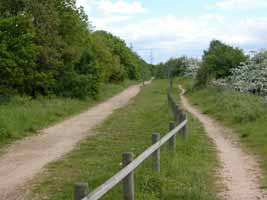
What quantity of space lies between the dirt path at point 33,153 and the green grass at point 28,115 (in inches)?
21.4

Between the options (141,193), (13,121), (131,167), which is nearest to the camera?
(131,167)

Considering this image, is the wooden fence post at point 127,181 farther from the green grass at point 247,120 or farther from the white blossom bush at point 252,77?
the white blossom bush at point 252,77

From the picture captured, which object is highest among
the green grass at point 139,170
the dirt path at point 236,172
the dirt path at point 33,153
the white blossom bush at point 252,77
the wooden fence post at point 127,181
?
the white blossom bush at point 252,77

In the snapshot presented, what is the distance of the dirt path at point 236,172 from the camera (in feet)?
27.7

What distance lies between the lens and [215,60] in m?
42.2

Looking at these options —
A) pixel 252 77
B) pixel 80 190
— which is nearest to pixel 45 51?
pixel 252 77

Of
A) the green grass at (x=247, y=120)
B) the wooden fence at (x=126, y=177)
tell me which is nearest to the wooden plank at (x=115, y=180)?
the wooden fence at (x=126, y=177)

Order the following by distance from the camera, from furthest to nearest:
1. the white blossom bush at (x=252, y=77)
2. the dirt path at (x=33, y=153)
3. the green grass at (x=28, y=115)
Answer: the white blossom bush at (x=252, y=77) < the green grass at (x=28, y=115) < the dirt path at (x=33, y=153)

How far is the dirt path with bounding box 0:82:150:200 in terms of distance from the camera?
30.2 ft

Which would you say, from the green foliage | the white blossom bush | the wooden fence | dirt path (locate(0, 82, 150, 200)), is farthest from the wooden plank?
the green foliage

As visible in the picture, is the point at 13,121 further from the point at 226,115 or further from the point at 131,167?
the point at 131,167

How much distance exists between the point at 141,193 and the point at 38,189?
2.19m

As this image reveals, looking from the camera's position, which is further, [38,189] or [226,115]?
[226,115]

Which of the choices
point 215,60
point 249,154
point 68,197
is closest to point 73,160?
point 68,197
